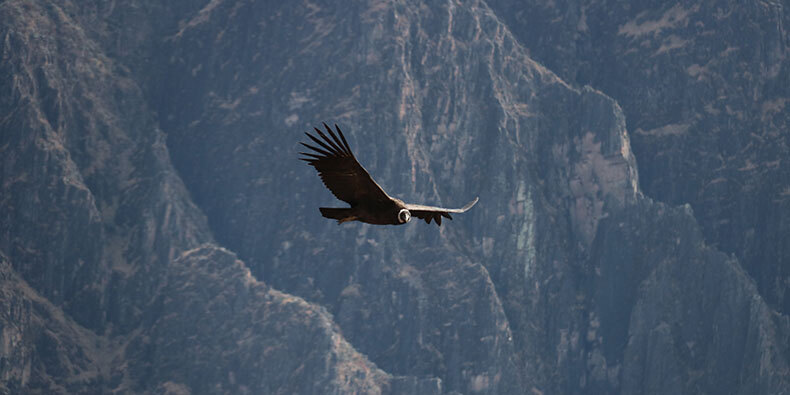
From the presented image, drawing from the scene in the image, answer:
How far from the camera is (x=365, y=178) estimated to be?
72.1 m

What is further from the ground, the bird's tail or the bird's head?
the bird's head

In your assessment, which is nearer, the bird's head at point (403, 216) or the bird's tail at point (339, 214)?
the bird's head at point (403, 216)

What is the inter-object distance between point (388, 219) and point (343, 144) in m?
3.94

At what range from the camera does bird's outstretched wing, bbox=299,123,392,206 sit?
2810 inches

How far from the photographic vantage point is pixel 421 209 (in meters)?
74.8

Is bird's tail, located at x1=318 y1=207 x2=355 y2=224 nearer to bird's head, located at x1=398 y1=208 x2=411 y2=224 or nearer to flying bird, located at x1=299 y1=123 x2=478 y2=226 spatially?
flying bird, located at x1=299 y1=123 x2=478 y2=226

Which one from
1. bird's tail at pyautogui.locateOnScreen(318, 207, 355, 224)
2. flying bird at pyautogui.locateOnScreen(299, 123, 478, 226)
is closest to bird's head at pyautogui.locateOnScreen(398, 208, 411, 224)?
flying bird at pyautogui.locateOnScreen(299, 123, 478, 226)

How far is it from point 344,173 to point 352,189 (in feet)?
3.10

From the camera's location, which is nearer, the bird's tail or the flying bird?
the flying bird

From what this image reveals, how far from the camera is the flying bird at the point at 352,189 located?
2817 inches

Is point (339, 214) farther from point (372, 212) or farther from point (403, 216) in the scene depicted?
point (403, 216)

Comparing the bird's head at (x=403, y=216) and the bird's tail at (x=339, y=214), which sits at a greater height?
the bird's head at (x=403, y=216)

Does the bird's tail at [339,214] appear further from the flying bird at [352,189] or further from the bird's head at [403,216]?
the bird's head at [403,216]

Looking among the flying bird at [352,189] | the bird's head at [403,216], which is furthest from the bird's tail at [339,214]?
the bird's head at [403,216]
